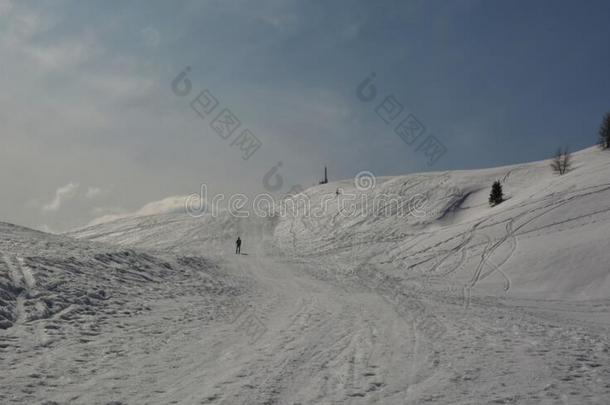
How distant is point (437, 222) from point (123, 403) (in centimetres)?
4157

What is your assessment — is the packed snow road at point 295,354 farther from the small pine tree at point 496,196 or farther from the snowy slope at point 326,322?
the small pine tree at point 496,196

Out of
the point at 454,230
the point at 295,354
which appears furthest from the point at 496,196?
the point at 295,354

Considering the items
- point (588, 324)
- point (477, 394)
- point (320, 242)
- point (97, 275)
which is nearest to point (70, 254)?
Answer: point (97, 275)

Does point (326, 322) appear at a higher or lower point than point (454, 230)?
lower

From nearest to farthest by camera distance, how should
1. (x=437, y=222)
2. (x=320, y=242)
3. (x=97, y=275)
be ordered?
(x=97, y=275) → (x=320, y=242) → (x=437, y=222)

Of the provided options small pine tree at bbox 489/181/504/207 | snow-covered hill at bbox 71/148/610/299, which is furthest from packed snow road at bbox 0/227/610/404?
small pine tree at bbox 489/181/504/207

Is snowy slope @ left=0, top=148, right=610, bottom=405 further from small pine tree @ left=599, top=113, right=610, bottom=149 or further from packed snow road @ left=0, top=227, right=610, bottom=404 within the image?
small pine tree @ left=599, top=113, right=610, bottom=149

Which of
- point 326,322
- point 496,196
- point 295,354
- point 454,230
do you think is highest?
point 496,196

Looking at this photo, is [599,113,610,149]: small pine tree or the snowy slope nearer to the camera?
the snowy slope

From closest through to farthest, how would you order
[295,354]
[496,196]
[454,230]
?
[295,354] → [454,230] → [496,196]

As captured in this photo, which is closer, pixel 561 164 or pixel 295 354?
pixel 295 354

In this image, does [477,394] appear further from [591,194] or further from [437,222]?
[437,222]

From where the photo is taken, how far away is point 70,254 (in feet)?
53.8

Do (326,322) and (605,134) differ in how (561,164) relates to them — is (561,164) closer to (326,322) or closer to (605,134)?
(605,134)
